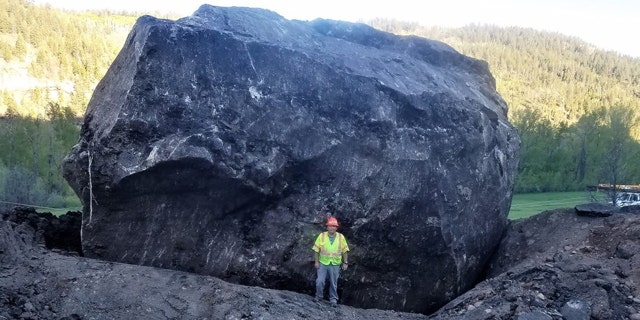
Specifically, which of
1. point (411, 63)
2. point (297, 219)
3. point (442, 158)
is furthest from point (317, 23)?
point (297, 219)

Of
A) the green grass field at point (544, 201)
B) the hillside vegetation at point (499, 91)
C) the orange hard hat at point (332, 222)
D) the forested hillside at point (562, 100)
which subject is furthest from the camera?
the forested hillside at point (562, 100)

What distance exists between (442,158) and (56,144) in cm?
3163

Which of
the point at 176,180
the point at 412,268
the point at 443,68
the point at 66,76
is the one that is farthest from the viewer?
the point at 66,76

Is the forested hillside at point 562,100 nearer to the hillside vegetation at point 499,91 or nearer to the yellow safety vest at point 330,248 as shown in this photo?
the hillside vegetation at point 499,91

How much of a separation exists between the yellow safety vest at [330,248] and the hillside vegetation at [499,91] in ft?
70.9

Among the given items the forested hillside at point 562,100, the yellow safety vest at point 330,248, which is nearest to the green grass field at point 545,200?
the forested hillside at point 562,100

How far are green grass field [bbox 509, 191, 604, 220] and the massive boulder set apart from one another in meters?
17.3

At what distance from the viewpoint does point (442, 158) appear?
8930 mm

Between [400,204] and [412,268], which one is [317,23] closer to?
[400,204]

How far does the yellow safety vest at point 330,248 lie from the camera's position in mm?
7566

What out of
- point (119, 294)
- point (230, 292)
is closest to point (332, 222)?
point (230, 292)

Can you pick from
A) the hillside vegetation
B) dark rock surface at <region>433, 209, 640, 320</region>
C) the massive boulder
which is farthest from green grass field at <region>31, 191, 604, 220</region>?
the massive boulder

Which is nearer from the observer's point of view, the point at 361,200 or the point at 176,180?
the point at 176,180

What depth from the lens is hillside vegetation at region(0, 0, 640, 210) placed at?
33656 mm
